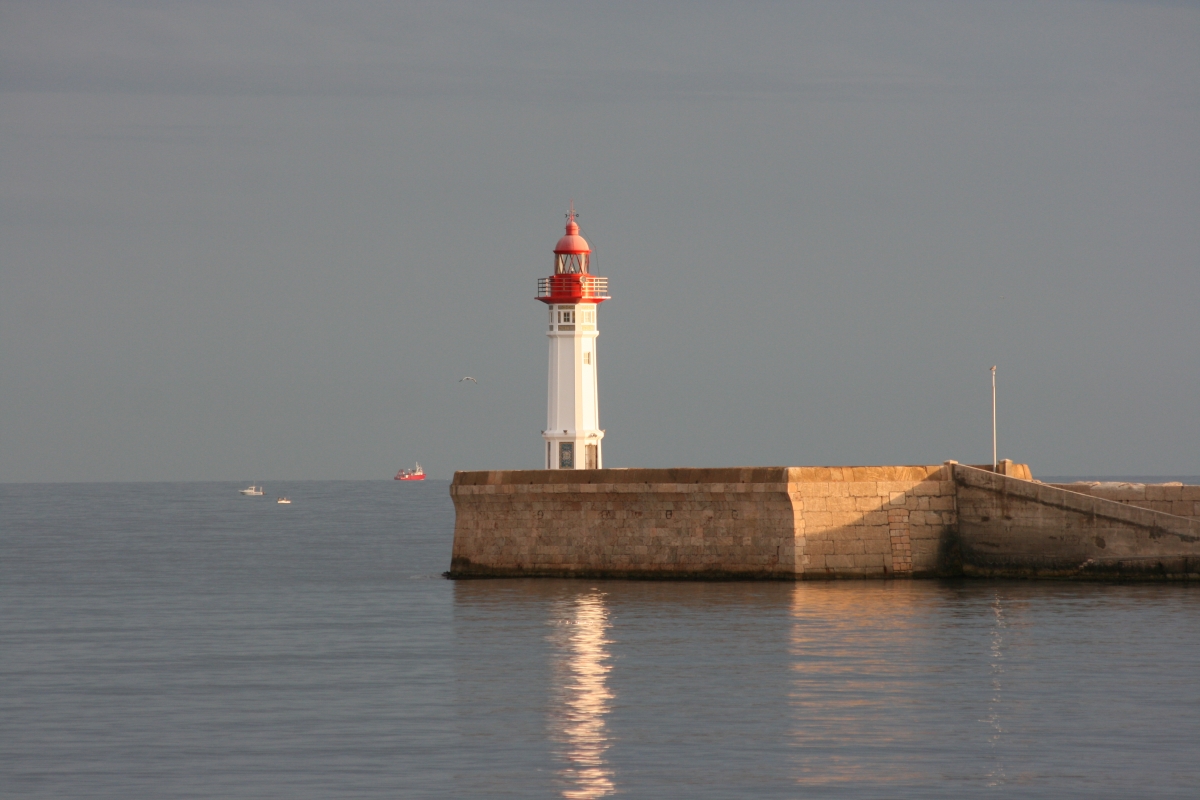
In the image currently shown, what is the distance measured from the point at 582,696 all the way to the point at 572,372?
1781 centimetres

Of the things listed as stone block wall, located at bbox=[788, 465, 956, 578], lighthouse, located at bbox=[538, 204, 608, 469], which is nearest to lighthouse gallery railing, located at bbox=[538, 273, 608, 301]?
lighthouse, located at bbox=[538, 204, 608, 469]

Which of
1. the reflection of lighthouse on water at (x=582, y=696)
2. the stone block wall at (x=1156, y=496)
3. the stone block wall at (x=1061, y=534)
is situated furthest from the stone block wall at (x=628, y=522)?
the stone block wall at (x=1156, y=496)

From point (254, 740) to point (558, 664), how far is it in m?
6.11

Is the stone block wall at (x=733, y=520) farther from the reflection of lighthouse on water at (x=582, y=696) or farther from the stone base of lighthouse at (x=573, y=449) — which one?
the stone base of lighthouse at (x=573, y=449)

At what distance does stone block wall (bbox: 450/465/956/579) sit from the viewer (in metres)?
30.1

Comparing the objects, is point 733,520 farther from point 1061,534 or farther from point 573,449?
point 573,449

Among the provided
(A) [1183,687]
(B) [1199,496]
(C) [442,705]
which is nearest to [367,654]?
(C) [442,705]

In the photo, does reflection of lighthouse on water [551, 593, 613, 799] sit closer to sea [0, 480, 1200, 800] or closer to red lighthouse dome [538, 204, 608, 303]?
sea [0, 480, 1200, 800]

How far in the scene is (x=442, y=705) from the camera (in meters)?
19.7

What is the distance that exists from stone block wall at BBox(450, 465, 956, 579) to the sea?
0.56 meters

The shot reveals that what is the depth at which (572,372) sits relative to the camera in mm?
37562

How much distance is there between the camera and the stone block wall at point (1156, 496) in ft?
97.5

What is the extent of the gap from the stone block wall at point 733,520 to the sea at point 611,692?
557 mm

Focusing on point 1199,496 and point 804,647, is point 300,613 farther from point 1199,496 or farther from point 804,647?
point 1199,496
